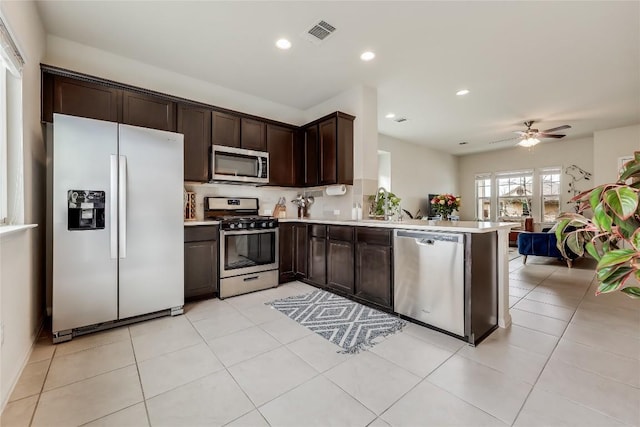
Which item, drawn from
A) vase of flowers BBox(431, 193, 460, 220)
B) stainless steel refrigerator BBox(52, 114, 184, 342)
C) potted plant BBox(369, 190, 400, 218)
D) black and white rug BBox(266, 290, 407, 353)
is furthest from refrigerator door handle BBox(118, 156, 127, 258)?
vase of flowers BBox(431, 193, 460, 220)

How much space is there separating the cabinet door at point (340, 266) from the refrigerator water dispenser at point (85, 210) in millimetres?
2301

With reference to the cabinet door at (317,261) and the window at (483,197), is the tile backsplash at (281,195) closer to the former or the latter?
the cabinet door at (317,261)

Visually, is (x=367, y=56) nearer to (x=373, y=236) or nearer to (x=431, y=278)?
(x=373, y=236)

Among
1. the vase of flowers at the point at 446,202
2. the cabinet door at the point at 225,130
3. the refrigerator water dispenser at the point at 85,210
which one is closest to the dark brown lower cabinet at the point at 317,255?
the cabinet door at the point at 225,130

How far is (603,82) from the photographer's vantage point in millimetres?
3818

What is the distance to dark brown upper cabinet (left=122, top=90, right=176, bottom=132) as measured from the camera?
2920mm

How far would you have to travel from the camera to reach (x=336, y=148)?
149 inches

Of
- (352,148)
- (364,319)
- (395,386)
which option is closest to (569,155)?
(352,148)

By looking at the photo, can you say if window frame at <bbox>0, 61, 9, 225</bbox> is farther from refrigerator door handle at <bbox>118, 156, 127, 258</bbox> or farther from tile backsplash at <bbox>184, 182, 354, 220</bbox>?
tile backsplash at <bbox>184, 182, 354, 220</bbox>

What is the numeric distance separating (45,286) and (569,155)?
10262 mm

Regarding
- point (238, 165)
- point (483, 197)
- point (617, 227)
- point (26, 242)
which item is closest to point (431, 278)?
point (617, 227)

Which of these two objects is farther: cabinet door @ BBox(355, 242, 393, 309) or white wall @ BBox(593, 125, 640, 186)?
white wall @ BBox(593, 125, 640, 186)

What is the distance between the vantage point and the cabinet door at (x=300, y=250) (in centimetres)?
381

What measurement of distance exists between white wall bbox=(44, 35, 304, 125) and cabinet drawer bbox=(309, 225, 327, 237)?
2.05 m
